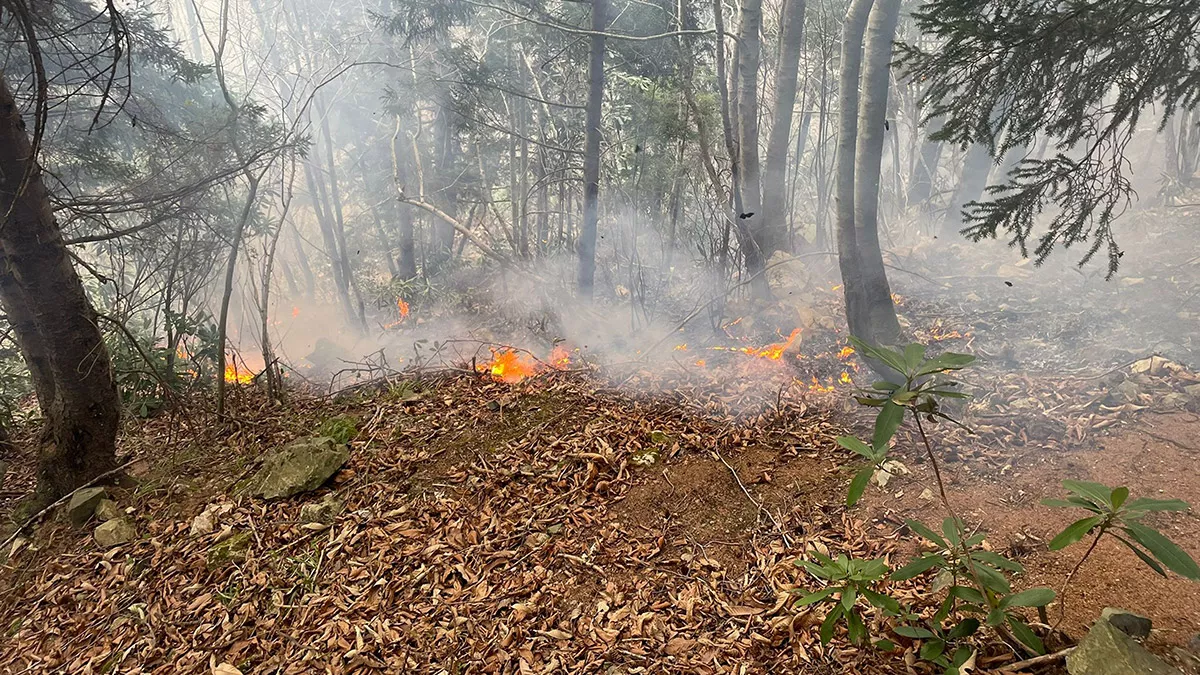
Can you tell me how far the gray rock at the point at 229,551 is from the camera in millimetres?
2866

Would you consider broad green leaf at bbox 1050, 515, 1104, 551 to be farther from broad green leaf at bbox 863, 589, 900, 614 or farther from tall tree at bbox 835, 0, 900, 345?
tall tree at bbox 835, 0, 900, 345

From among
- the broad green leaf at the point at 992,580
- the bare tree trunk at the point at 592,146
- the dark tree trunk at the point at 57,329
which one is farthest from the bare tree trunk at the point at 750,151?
the dark tree trunk at the point at 57,329

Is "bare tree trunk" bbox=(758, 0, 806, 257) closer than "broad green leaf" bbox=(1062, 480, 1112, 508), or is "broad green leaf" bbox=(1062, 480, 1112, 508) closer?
"broad green leaf" bbox=(1062, 480, 1112, 508)

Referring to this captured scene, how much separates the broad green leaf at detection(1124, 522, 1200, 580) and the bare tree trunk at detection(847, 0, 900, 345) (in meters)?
3.73

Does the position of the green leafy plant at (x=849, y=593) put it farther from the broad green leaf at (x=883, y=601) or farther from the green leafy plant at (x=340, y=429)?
the green leafy plant at (x=340, y=429)

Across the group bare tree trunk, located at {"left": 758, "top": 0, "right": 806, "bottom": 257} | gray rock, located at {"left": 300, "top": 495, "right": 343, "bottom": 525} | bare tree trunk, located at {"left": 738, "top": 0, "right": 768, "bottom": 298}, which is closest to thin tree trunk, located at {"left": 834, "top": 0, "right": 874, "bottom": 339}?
bare tree trunk, located at {"left": 738, "top": 0, "right": 768, "bottom": 298}

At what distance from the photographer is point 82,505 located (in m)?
3.22

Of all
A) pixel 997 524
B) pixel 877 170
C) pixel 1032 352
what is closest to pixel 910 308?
pixel 1032 352

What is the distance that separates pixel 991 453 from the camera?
3.29 meters

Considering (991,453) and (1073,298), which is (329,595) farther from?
(1073,298)

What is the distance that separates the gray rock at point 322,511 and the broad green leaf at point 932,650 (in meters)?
2.93

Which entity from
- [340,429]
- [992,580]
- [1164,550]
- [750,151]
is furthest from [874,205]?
[340,429]

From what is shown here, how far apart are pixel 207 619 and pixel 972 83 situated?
533 cm

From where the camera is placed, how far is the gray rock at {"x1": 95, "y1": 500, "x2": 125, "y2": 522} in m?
3.21
